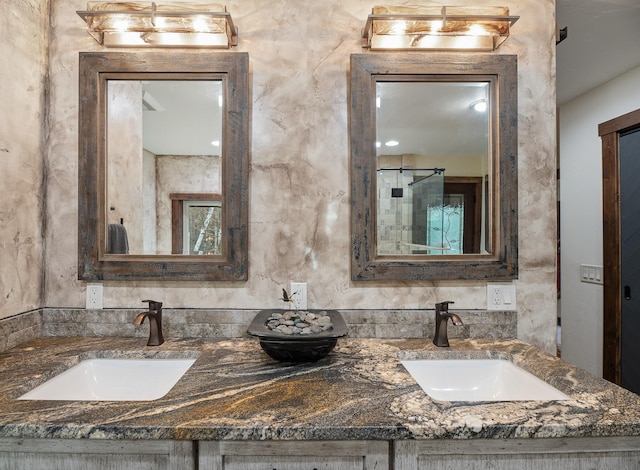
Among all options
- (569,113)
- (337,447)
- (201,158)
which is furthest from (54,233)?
(569,113)

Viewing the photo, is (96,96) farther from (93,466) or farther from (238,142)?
(93,466)

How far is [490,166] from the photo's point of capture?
1.61 meters

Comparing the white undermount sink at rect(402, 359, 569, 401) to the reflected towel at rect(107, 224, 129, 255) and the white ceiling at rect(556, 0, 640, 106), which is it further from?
the white ceiling at rect(556, 0, 640, 106)

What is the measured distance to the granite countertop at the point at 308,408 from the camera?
0.88 meters

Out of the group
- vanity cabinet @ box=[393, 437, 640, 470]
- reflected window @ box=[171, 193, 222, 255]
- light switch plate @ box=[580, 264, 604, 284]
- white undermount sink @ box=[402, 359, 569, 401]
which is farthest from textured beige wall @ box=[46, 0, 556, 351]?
light switch plate @ box=[580, 264, 604, 284]

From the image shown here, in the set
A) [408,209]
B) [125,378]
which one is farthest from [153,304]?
[408,209]

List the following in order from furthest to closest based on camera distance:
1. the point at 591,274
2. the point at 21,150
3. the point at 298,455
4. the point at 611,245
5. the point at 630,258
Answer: the point at 591,274 < the point at 611,245 < the point at 630,258 < the point at 21,150 < the point at 298,455

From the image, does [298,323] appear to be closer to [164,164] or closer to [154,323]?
[154,323]

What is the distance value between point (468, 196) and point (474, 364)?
0.68 meters

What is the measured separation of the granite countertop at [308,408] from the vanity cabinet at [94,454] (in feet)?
0.18

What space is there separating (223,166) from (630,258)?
9.43 ft

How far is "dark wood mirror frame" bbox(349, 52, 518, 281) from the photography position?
1570mm

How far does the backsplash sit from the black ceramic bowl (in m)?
0.29

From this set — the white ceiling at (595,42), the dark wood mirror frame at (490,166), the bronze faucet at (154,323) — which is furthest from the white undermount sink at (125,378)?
the white ceiling at (595,42)
